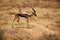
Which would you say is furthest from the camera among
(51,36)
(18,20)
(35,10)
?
(35,10)

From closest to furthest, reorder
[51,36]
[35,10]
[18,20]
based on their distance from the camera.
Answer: [51,36] → [18,20] → [35,10]

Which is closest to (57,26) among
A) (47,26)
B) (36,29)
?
(47,26)

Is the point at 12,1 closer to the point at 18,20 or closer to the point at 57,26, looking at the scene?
the point at 18,20

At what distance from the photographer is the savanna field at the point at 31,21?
2.55 metres

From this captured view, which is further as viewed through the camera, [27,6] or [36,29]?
[27,6]

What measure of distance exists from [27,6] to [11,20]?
0.44 metres

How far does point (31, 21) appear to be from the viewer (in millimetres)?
2781

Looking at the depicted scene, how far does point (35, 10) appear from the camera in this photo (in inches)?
116

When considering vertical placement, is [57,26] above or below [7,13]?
below

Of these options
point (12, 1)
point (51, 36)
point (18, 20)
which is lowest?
point (51, 36)

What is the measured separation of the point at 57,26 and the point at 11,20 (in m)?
0.70

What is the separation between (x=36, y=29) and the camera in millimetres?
2643

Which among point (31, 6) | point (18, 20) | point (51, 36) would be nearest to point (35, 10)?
point (31, 6)

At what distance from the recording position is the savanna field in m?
2.55
